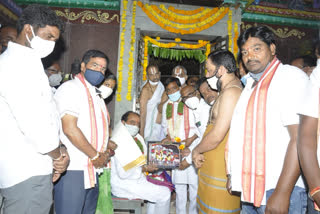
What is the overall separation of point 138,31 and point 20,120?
477 cm

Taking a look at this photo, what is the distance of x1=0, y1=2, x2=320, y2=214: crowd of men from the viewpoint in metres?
1.35

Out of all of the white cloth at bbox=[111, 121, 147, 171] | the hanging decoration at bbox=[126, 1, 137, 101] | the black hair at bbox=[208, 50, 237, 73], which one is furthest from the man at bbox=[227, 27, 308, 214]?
the hanging decoration at bbox=[126, 1, 137, 101]

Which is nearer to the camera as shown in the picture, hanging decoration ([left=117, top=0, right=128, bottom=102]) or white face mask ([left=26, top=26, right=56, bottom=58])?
white face mask ([left=26, top=26, right=56, bottom=58])

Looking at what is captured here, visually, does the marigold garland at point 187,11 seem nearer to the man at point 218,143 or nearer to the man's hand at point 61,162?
the man at point 218,143

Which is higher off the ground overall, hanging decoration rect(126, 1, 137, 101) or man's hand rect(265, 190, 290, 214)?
hanging decoration rect(126, 1, 137, 101)

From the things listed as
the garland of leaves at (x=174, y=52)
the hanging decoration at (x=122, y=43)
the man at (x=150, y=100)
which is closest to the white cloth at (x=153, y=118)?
the man at (x=150, y=100)

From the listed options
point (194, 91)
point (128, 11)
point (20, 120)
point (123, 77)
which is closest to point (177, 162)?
point (194, 91)

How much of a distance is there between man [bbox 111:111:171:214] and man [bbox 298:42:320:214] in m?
2.20

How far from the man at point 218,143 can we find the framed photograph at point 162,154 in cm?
93

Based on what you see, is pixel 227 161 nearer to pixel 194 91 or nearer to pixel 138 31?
pixel 194 91

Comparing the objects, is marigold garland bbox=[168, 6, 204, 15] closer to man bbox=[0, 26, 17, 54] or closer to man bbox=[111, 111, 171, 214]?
man bbox=[111, 111, 171, 214]

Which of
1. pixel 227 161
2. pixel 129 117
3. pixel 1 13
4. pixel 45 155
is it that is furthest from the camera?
pixel 1 13

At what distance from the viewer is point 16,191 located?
4.81 feet

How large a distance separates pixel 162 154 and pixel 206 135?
3.92 ft
